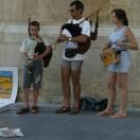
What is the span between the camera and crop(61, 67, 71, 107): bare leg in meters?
9.02

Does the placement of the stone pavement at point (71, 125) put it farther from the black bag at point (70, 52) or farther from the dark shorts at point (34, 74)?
the black bag at point (70, 52)

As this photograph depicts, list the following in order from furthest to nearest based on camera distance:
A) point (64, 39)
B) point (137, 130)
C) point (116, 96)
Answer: point (116, 96) < point (64, 39) < point (137, 130)

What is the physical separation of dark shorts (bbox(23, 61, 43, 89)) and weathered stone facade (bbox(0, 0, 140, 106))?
2.87 feet

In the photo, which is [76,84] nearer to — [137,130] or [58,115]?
[58,115]

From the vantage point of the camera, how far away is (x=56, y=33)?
32.3 ft

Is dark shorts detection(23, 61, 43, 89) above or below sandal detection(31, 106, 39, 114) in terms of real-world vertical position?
above

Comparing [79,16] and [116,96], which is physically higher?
[79,16]

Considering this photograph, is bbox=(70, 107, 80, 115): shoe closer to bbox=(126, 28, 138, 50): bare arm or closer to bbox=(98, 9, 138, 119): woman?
bbox=(98, 9, 138, 119): woman

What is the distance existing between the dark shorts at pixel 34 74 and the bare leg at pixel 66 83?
38 centimetres

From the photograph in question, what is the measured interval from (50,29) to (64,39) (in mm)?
1127

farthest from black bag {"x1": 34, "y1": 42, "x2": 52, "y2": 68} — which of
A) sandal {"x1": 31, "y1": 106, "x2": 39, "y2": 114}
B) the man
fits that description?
sandal {"x1": 31, "y1": 106, "x2": 39, "y2": 114}

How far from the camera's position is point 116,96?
9.53m

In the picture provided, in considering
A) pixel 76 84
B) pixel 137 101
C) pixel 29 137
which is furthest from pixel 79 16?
pixel 29 137

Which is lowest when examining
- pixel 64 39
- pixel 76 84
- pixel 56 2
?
pixel 76 84
